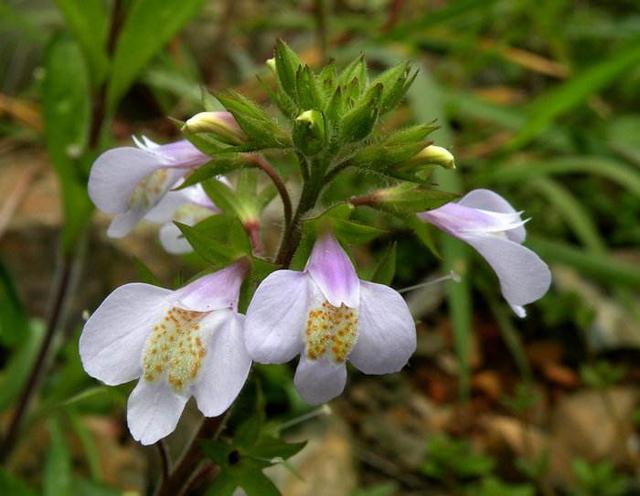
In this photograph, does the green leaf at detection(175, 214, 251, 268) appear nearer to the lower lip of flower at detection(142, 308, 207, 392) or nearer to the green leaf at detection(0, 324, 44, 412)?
the lower lip of flower at detection(142, 308, 207, 392)

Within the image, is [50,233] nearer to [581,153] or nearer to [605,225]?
[581,153]

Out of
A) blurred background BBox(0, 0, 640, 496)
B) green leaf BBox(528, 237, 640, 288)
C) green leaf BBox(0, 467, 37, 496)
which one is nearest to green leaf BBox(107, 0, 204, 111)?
blurred background BBox(0, 0, 640, 496)

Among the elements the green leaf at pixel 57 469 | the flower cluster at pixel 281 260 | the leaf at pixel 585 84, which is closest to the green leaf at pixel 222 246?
the flower cluster at pixel 281 260

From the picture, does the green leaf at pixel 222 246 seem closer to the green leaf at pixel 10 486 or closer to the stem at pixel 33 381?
the green leaf at pixel 10 486

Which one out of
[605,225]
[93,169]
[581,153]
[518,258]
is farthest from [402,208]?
[605,225]

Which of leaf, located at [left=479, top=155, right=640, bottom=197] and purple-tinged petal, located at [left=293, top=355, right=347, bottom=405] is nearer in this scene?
purple-tinged petal, located at [left=293, top=355, right=347, bottom=405]

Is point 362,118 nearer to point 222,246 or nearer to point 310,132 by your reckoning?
point 310,132
